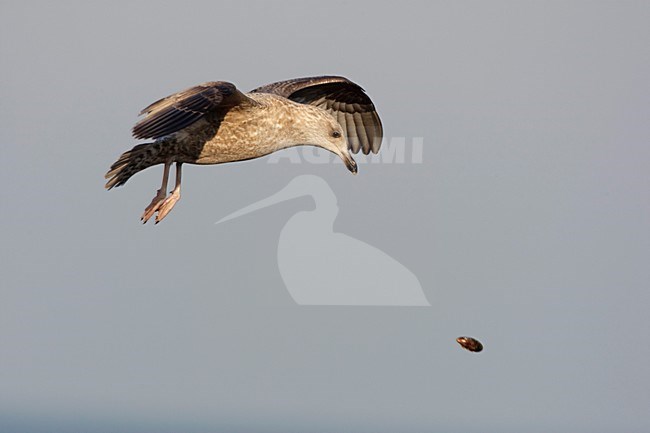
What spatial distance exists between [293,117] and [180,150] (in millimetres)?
1409

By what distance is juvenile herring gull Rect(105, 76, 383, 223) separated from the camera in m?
15.0

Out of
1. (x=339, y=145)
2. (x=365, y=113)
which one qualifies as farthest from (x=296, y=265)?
(x=339, y=145)

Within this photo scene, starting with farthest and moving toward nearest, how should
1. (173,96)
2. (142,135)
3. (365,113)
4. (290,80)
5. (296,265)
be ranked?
(296,265), (365,113), (290,80), (173,96), (142,135)

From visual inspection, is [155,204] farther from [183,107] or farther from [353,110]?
[353,110]

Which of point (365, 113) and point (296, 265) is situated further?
point (296, 265)

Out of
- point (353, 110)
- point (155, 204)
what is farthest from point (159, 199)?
point (353, 110)

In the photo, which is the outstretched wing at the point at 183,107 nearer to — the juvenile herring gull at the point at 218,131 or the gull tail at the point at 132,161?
the juvenile herring gull at the point at 218,131

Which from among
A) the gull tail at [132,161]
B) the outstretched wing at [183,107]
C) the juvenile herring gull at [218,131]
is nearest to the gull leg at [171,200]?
the juvenile herring gull at [218,131]

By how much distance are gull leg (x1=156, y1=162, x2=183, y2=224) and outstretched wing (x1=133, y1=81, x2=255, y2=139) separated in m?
1.05

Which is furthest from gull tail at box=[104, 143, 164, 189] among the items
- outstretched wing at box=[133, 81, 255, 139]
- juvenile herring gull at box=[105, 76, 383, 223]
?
outstretched wing at box=[133, 81, 255, 139]

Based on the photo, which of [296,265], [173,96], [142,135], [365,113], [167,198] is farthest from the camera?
[296,265]

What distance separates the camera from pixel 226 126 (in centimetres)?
1577

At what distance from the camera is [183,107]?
14984mm

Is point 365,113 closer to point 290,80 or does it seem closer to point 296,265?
point 290,80
